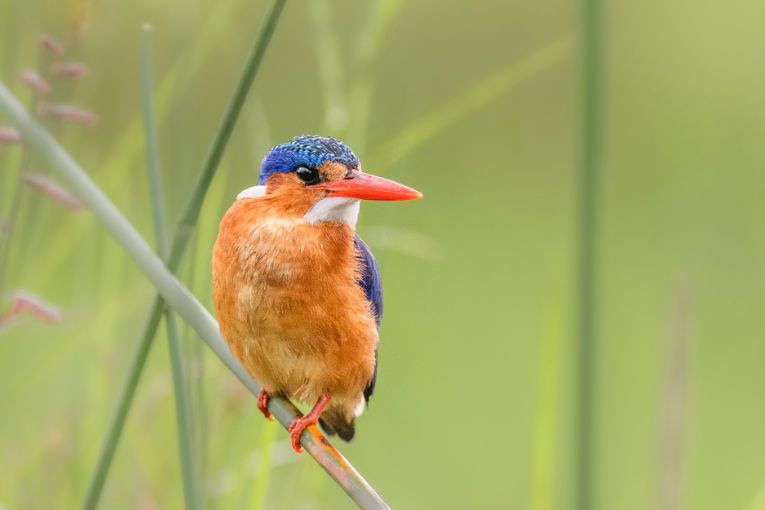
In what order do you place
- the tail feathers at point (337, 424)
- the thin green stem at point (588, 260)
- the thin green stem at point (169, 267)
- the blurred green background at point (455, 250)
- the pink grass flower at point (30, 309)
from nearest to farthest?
the thin green stem at point (588, 260)
the thin green stem at point (169, 267)
the pink grass flower at point (30, 309)
the blurred green background at point (455, 250)
the tail feathers at point (337, 424)

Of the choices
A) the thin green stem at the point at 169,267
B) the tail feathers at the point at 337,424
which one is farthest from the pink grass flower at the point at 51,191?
the tail feathers at the point at 337,424

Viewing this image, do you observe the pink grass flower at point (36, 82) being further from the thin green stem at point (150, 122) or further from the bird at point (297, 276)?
the bird at point (297, 276)

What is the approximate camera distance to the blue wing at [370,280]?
1.48m

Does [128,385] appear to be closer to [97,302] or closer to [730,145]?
[97,302]

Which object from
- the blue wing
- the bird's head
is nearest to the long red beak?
the bird's head

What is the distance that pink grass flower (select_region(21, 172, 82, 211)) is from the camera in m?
1.12

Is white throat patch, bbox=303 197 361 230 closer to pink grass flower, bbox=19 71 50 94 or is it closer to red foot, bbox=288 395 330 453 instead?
red foot, bbox=288 395 330 453

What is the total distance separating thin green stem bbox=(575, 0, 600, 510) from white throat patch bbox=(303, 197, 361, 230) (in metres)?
0.72

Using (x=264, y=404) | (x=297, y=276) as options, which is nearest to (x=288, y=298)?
(x=297, y=276)

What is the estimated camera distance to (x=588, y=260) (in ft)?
2.11

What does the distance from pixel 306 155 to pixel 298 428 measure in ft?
1.02

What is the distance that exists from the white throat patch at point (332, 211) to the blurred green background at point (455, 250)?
0.06 m

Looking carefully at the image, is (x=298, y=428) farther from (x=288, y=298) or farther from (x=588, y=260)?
(x=588, y=260)

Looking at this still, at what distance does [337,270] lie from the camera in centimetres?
142
